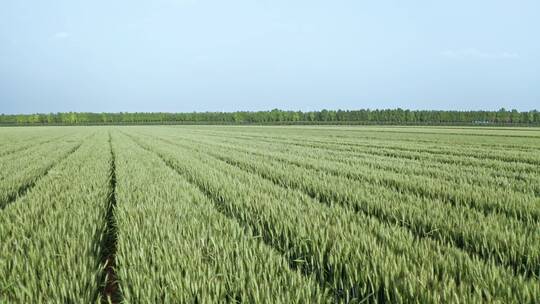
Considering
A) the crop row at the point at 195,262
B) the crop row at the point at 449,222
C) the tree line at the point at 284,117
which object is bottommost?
the crop row at the point at 449,222

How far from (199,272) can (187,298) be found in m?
0.30

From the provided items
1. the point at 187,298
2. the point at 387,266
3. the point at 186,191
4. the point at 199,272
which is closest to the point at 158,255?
the point at 199,272

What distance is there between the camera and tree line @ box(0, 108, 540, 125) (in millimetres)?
141250

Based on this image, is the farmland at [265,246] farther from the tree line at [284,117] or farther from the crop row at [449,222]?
the tree line at [284,117]

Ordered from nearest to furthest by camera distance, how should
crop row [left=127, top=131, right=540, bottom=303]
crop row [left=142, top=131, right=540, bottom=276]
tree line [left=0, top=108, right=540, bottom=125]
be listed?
crop row [left=127, top=131, right=540, bottom=303]
crop row [left=142, top=131, right=540, bottom=276]
tree line [left=0, top=108, right=540, bottom=125]

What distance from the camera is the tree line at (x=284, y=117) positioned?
141 metres

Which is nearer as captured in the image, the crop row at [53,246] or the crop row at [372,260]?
the crop row at [372,260]

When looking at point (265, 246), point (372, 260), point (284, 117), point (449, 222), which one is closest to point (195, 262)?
point (265, 246)

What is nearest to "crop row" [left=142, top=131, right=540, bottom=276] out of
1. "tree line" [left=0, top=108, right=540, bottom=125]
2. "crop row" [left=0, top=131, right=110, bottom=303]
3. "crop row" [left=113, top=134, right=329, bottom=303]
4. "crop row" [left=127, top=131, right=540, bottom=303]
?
"crop row" [left=127, top=131, right=540, bottom=303]

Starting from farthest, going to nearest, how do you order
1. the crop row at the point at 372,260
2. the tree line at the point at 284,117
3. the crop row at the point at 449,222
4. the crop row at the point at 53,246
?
the tree line at the point at 284,117 < the crop row at the point at 449,222 < the crop row at the point at 53,246 < the crop row at the point at 372,260

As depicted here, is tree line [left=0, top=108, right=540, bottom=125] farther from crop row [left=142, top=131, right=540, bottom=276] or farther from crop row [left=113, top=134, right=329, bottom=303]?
crop row [left=113, top=134, right=329, bottom=303]

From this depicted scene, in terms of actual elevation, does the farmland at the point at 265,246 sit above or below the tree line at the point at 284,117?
below

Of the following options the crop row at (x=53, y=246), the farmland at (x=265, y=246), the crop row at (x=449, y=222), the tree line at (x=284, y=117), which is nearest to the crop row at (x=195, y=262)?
the farmland at (x=265, y=246)

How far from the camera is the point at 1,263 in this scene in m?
2.80
